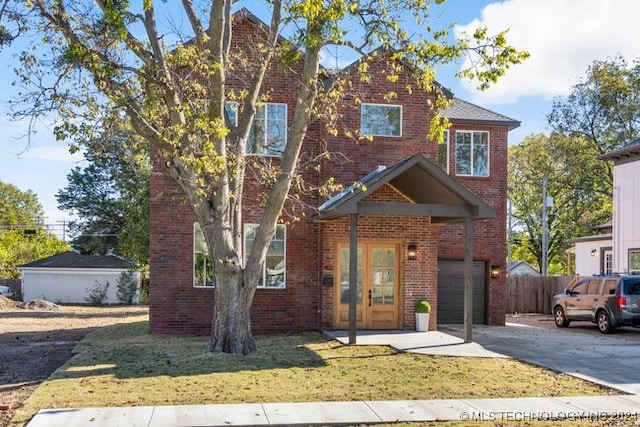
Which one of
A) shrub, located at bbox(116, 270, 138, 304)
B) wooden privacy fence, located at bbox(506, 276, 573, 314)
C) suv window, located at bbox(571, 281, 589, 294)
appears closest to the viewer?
suv window, located at bbox(571, 281, 589, 294)

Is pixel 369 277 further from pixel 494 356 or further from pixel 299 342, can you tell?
pixel 494 356

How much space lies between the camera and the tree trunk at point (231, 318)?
12.6m

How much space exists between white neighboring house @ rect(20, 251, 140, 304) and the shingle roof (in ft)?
84.2

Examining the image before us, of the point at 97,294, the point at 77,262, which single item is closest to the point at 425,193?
the point at 97,294

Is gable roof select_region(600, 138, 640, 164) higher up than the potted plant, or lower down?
higher up

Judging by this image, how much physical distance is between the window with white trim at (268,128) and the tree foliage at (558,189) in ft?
72.8

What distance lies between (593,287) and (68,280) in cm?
3125

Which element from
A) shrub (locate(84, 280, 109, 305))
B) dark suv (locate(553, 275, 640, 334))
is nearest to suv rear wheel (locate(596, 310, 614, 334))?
dark suv (locate(553, 275, 640, 334))

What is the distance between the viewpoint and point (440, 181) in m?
14.6

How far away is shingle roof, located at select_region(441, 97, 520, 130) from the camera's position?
66.1 feet

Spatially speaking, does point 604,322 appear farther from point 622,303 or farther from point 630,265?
point 630,265

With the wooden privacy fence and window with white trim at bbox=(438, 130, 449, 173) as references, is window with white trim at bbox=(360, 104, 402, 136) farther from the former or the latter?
the wooden privacy fence

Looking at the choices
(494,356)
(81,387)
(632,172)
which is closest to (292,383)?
(81,387)

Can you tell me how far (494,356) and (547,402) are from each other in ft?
12.4
